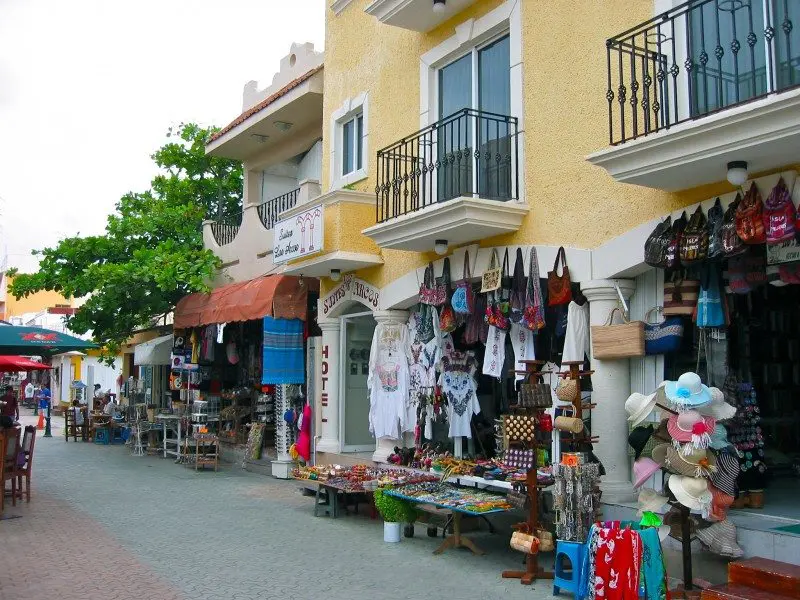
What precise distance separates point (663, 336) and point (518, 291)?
1962mm

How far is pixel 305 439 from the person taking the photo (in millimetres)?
14250

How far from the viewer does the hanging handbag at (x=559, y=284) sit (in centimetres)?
889

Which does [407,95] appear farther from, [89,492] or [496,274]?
[89,492]

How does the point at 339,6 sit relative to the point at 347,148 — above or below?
above

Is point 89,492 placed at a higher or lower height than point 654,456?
lower

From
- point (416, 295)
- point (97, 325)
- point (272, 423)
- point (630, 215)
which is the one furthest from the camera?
point (97, 325)

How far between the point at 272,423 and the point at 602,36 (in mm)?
11089

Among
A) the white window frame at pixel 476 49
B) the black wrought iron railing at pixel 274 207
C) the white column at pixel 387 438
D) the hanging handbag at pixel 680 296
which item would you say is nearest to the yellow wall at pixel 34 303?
the black wrought iron railing at pixel 274 207

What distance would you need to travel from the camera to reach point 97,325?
19062mm

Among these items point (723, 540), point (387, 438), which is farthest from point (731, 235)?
point (387, 438)

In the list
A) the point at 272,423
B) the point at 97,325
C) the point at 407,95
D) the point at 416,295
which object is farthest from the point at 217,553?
the point at 97,325

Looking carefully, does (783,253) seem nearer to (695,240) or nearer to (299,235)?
(695,240)

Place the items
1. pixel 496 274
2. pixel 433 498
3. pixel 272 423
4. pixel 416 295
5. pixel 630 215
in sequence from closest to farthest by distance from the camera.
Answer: pixel 630 215 < pixel 433 498 < pixel 496 274 < pixel 416 295 < pixel 272 423

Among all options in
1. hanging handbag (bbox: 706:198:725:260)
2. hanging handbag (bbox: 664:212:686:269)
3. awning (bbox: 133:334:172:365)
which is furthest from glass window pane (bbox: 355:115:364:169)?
awning (bbox: 133:334:172:365)
